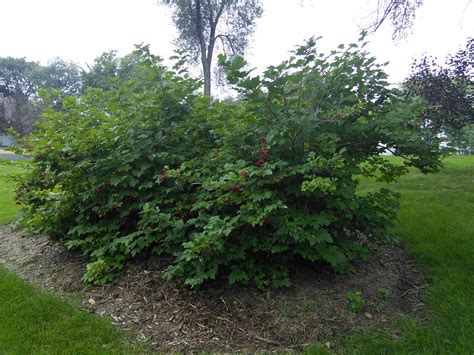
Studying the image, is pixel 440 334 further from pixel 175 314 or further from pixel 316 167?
pixel 175 314

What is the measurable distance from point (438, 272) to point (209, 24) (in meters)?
12.7

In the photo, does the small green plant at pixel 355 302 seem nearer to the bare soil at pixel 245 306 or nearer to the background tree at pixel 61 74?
the bare soil at pixel 245 306

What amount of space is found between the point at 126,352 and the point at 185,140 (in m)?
1.90

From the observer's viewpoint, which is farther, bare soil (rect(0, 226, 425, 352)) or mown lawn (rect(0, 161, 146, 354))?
bare soil (rect(0, 226, 425, 352))

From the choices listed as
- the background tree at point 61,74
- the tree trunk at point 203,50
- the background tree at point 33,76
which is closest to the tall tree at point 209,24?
the tree trunk at point 203,50

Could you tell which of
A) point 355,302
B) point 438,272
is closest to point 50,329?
point 355,302

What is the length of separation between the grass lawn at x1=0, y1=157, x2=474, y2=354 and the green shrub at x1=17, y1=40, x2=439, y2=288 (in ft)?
1.72

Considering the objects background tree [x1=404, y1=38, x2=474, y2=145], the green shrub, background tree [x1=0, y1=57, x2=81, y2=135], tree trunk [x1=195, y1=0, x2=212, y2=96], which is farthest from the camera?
background tree [x1=0, y1=57, x2=81, y2=135]

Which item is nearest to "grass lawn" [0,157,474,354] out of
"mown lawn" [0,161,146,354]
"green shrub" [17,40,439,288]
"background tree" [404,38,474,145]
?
"mown lawn" [0,161,146,354]

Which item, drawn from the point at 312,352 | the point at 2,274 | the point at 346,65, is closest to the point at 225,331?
the point at 312,352

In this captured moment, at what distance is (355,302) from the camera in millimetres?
2648

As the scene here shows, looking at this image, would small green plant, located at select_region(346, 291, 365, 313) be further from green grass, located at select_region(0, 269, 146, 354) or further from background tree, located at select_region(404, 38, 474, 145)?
background tree, located at select_region(404, 38, 474, 145)

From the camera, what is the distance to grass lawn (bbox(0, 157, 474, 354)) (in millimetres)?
2311

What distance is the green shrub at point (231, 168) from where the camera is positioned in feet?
8.54
